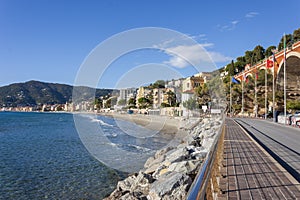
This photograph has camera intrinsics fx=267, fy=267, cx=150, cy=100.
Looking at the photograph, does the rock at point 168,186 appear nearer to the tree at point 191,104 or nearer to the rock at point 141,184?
the rock at point 141,184

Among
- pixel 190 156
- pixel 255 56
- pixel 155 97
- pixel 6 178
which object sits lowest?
pixel 6 178

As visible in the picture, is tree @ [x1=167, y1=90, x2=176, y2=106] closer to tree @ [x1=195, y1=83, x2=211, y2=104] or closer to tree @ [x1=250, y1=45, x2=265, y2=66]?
tree @ [x1=195, y1=83, x2=211, y2=104]

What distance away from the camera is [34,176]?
1236 centimetres

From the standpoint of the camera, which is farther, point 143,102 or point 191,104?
point 143,102

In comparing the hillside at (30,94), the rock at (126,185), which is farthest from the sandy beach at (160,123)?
the hillside at (30,94)

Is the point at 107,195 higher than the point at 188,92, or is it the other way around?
the point at 188,92

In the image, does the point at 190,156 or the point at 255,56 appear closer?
the point at 190,156

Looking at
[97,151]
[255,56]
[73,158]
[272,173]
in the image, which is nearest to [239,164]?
[272,173]

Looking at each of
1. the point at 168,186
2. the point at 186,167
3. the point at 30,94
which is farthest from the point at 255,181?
the point at 30,94

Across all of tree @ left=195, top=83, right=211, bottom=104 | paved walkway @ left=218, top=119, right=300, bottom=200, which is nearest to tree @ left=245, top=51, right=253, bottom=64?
tree @ left=195, top=83, right=211, bottom=104

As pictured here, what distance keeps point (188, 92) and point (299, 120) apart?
42965 millimetres

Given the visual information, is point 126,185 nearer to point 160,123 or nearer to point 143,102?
point 160,123

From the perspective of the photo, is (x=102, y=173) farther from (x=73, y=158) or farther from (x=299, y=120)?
(x=299, y=120)

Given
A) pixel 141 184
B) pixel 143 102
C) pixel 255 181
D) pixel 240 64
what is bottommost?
pixel 141 184
